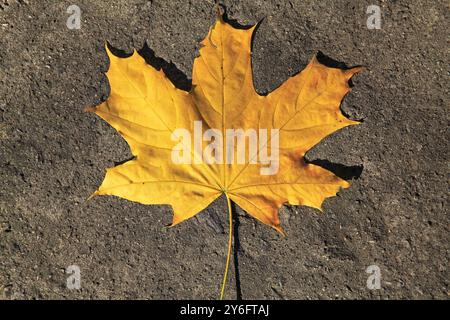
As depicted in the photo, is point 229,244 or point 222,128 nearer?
point 222,128

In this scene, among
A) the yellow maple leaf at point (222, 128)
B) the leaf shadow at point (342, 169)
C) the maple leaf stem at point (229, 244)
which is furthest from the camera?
the leaf shadow at point (342, 169)

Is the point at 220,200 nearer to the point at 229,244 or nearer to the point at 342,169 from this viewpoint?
the point at 229,244

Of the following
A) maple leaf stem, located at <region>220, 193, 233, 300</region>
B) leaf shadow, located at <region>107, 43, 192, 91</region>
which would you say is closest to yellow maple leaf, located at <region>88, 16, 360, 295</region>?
maple leaf stem, located at <region>220, 193, 233, 300</region>

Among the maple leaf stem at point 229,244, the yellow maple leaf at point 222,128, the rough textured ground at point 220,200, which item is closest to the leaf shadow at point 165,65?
the rough textured ground at point 220,200

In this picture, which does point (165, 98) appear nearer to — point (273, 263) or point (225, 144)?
point (225, 144)

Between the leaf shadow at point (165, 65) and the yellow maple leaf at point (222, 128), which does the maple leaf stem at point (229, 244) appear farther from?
the leaf shadow at point (165, 65)

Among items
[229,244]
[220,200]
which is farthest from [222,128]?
[229,244]

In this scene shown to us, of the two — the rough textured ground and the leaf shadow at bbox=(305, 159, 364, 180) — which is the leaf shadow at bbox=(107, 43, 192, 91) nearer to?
the rough textured ground
